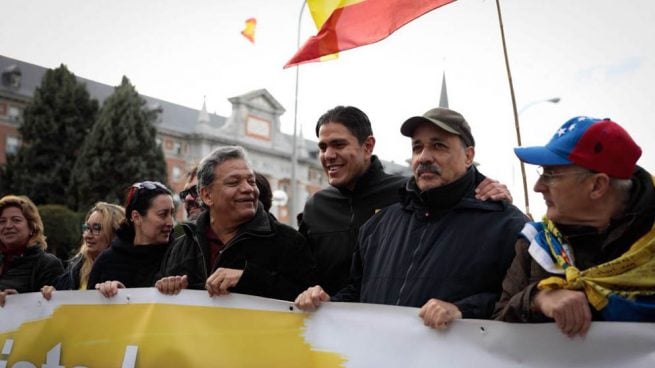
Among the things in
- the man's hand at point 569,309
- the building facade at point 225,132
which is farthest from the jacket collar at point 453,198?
the building facade at point 225,132

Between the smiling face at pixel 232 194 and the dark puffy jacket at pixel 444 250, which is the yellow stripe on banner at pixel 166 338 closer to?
the dark puffy jacket at pixel 444 250

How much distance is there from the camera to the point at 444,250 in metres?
2.77

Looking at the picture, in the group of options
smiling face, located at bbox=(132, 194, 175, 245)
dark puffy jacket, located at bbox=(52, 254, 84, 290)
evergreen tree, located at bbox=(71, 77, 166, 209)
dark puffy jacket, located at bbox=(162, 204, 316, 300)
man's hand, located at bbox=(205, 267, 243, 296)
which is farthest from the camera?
evergreen tree, located at bbox=(71, 77, 166, 209)

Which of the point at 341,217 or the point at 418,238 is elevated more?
the point at 341,217

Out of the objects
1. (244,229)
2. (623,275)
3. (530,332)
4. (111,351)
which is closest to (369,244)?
(244,229)

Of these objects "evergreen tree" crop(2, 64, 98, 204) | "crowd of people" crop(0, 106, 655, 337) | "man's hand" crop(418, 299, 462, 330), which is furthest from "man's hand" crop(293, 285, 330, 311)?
"evergreen tree" crop(2, 64, 98, 204)

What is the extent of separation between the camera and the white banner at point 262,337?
226 centimetres

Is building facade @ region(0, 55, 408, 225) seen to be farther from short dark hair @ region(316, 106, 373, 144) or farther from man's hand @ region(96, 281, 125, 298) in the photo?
short dark hair @ region(316, 106, 373, 144)

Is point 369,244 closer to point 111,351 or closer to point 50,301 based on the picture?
point 111,351

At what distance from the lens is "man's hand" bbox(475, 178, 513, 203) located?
2.87m

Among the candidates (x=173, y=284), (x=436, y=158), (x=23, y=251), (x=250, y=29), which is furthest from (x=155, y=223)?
(x=250, y=29)

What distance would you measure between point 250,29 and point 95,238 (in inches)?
1030

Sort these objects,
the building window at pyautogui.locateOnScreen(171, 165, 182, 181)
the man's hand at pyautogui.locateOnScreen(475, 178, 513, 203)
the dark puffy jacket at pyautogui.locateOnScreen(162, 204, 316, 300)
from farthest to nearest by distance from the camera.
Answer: the building window at pyautogui.locateOnScreen(171, 165, 182, 181) < the dark puffy jacket at pyautogui.locateOnScreen(162, 204, 316, 300) < the man's hand at pyautogui.locateOnScreen(475, 178, 513, 203)

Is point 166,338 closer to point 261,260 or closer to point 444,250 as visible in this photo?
point 261,260
